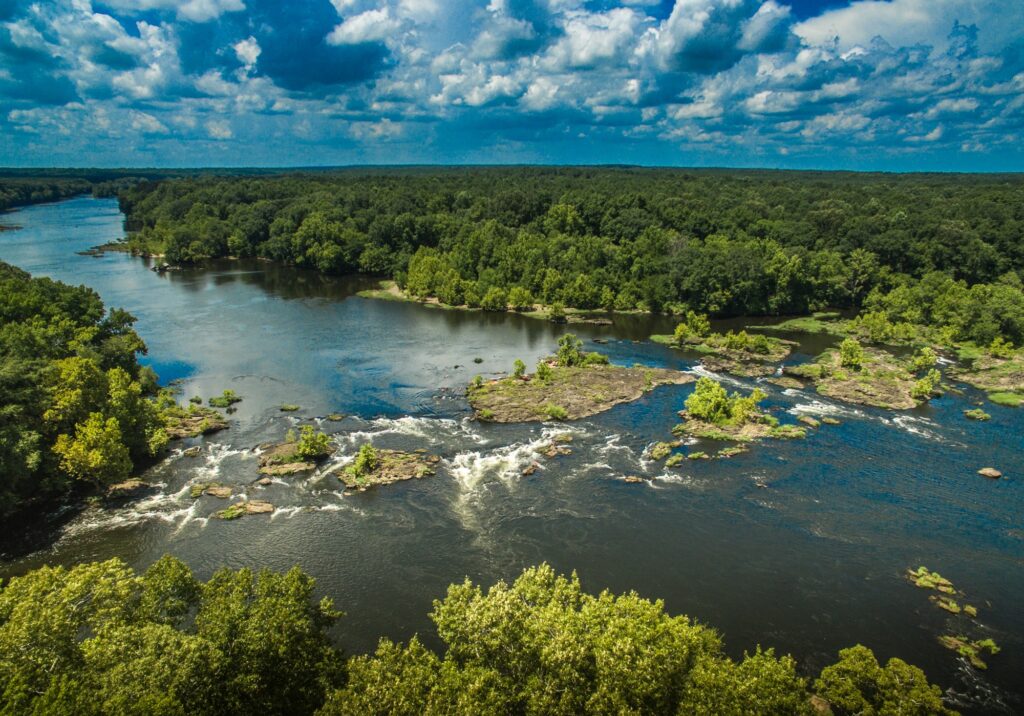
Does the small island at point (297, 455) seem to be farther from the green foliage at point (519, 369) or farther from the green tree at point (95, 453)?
the green foliage at point (519, 369)

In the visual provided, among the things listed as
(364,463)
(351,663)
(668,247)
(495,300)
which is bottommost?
(364,463)

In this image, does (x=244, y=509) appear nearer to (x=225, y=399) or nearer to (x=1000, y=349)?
(x=225, y=399)

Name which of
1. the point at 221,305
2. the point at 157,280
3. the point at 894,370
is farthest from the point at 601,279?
the point at 157,280

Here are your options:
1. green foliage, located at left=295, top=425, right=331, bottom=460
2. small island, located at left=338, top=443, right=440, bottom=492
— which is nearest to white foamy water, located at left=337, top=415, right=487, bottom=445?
green foliage, located at left=295, top=425, right=331, bottom=460

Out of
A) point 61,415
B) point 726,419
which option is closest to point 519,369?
point 726,419

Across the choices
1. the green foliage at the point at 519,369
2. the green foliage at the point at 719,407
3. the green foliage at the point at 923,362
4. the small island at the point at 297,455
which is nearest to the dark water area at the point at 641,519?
the small island at the point at 297,455
